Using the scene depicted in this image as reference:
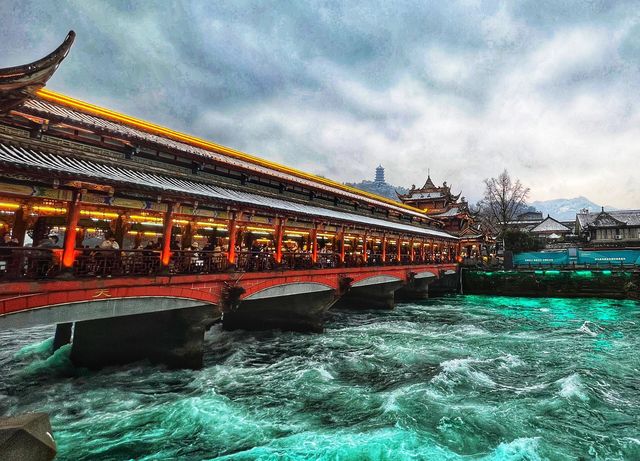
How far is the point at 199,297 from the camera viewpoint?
486 inches

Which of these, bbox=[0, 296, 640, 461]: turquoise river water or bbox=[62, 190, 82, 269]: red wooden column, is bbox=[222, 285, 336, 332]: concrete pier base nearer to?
bbox=[0, 296, 640, 461]: turquoise river water

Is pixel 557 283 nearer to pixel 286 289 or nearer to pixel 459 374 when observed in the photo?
pixel 459 374

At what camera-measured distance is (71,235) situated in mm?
9500

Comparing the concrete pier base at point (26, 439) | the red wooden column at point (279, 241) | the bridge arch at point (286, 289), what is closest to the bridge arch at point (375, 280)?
the bridge arch at point (286, 289)

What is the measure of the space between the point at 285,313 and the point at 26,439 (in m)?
14.4

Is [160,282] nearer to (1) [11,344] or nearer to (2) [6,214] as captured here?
(2) [6,214]

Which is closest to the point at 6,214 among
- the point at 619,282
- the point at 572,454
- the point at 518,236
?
the point at 572,454

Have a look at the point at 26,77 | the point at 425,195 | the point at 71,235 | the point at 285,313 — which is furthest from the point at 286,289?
the point at 425,195

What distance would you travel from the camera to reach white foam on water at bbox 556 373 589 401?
10.5 meters

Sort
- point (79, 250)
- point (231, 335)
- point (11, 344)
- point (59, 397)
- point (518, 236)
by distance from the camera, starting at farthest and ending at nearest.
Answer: point (518, 236), point (231, 335), point (11, 344), point (59, 397), point (79, 250)

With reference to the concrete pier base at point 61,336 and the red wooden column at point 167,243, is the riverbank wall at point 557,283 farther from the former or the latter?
the concrete pier base at point 61,336

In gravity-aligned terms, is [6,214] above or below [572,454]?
above

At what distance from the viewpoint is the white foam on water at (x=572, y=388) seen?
10.5m

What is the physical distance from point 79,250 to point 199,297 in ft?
14.3
